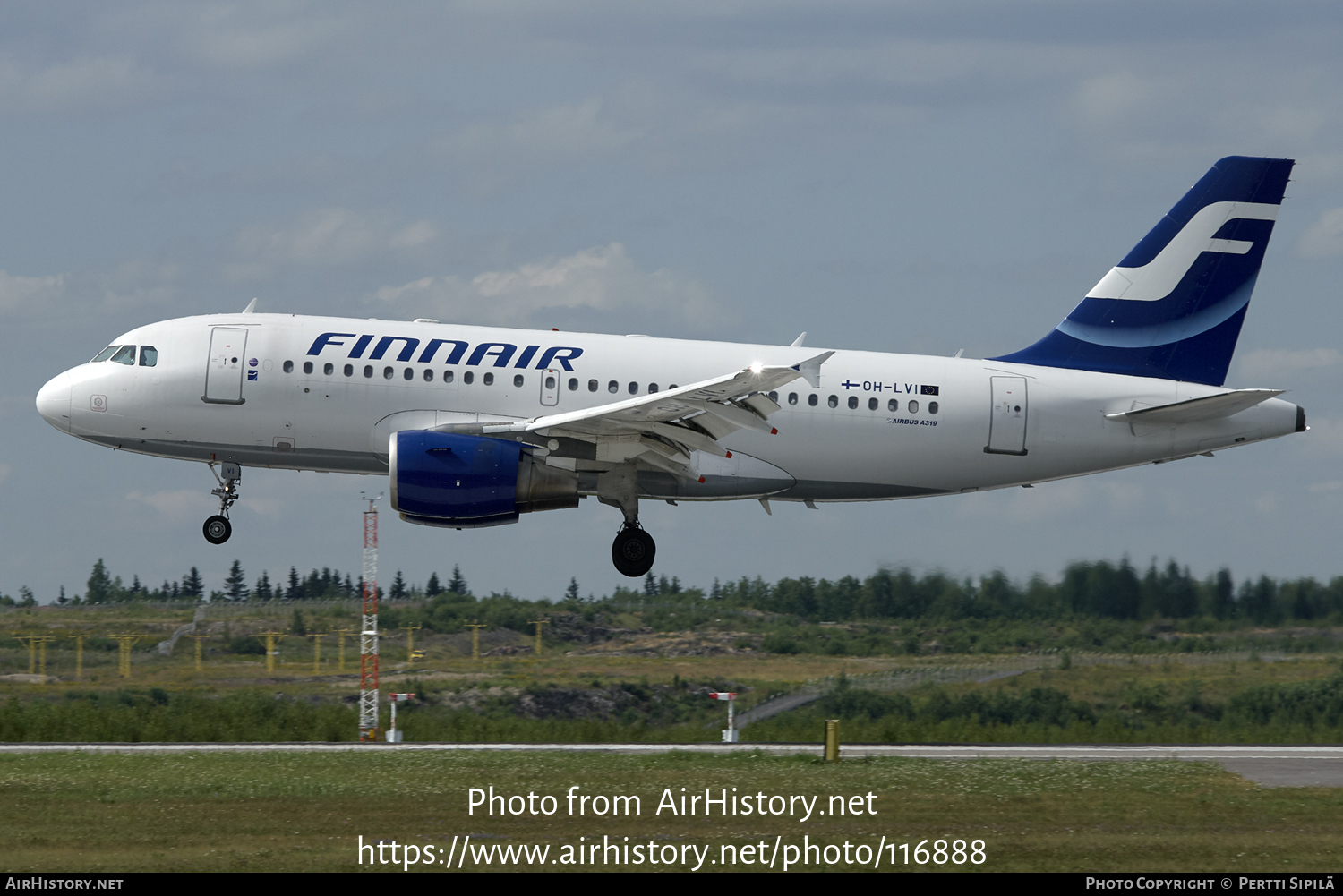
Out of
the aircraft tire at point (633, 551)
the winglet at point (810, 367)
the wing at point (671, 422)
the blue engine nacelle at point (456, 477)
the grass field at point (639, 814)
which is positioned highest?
the winglet at point (810, 367)

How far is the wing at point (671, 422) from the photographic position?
2447 cm

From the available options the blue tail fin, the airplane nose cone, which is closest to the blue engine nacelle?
the airplane nose cone

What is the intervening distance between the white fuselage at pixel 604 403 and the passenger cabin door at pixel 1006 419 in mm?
32

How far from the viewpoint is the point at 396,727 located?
101 feet

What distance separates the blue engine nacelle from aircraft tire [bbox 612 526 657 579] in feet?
8.22

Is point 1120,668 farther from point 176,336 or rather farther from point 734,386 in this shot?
point 176,336

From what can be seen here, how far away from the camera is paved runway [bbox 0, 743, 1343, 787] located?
26.3 metres

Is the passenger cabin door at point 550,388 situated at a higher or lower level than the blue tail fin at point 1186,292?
lower

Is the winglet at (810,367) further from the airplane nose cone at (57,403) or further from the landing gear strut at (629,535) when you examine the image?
the airplane nose cone at (57,403)

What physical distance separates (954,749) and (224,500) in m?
15.4

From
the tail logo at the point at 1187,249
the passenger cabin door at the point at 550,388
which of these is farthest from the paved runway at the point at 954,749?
the tail logo at the point at 1187,249

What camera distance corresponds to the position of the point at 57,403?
28203 millimetres

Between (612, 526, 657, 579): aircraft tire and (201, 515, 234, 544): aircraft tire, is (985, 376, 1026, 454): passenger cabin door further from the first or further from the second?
(201, 515, 234, 544): aircraft tire
